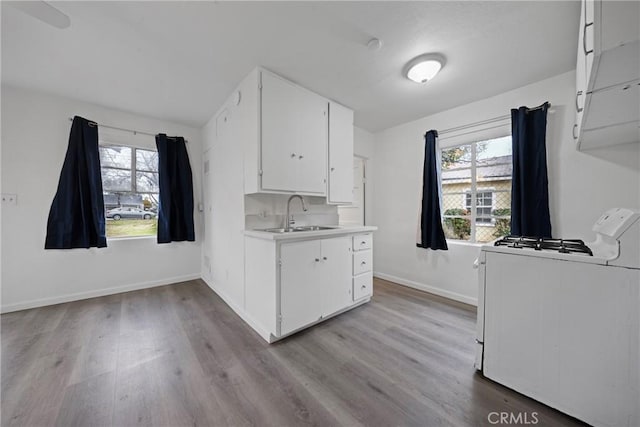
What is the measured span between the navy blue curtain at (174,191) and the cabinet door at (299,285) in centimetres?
232

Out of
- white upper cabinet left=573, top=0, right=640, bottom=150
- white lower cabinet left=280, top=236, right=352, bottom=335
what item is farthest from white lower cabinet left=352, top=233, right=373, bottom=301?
white upper cabinet left=573, top=0, right=640, bottom=150

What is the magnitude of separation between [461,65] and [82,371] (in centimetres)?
392

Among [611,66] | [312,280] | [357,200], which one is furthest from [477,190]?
[312,280]

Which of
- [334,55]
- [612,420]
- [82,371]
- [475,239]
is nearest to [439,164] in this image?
[475,239]

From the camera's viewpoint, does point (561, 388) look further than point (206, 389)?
No

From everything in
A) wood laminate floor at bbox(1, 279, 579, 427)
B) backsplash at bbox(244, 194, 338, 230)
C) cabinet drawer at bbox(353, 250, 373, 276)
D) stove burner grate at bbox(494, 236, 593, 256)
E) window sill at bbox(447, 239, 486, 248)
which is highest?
backsplash at bbox(244, 194, 338, 230)

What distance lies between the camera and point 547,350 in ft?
4.05

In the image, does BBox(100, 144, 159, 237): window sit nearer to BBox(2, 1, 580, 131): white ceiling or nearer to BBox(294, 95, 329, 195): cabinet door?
BBox(2, 1, 580, 131): white ceiling

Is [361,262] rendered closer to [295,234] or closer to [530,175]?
[295,234]

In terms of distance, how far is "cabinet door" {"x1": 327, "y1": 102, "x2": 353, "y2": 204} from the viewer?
2.64 meters

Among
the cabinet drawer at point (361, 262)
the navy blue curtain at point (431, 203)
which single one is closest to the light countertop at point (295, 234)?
the cabinet drawer at point (361, 262)

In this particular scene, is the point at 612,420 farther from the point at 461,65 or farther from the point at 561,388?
the point at 461,65

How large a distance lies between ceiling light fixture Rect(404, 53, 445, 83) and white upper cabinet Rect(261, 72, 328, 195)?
37.6 inches

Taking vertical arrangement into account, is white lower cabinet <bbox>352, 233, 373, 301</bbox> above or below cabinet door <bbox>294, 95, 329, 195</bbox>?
below
